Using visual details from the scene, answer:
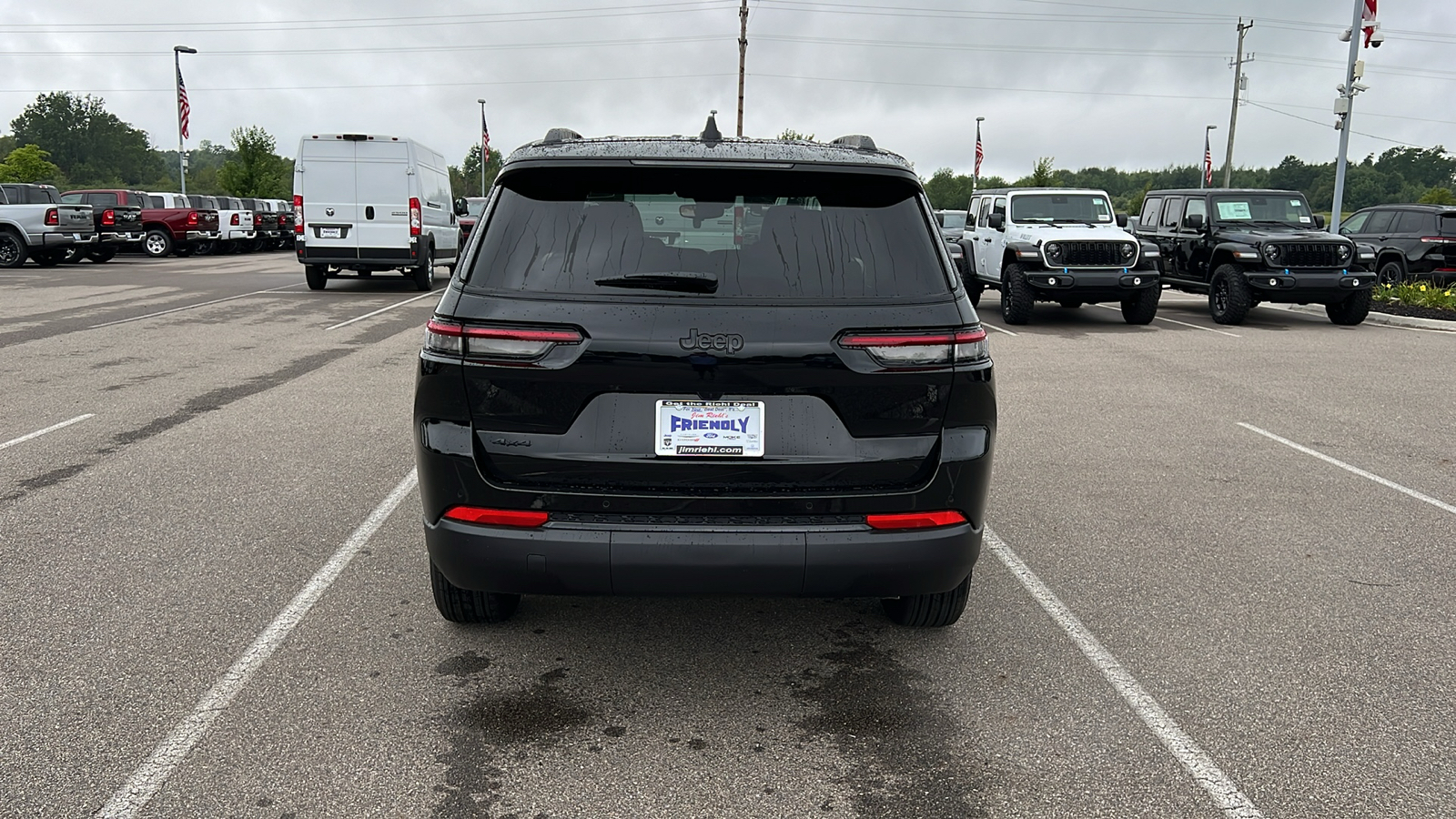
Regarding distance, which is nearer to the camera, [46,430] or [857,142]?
[857,142]

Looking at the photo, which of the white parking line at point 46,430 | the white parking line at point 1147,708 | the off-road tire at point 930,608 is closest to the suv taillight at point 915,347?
the off-road tire at point 930,608

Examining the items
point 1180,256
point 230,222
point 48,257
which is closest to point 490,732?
point 1180,256

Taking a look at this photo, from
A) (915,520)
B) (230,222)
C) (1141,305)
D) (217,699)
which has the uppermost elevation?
(230,222)

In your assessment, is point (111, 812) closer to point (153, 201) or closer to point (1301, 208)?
point (1301, 208)

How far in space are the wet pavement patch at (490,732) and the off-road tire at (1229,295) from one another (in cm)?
1512

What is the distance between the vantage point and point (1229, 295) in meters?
16.3

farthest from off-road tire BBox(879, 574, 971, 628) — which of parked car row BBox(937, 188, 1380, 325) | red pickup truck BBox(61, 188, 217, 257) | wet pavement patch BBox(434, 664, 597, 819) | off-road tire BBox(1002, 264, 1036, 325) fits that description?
red pickup truck BBox(61, 188, 217, 257)

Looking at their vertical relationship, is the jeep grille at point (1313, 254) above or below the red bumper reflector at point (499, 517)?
above

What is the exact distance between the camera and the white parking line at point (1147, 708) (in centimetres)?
300

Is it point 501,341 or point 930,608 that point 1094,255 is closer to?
point 930,608

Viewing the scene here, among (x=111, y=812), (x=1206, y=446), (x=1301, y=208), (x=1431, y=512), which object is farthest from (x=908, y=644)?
(x=1301, y=208)

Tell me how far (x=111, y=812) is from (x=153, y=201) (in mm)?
36101

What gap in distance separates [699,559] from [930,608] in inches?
49.5

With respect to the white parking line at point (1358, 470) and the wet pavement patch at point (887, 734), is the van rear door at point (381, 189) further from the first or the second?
the wet pavement patch at point (887, 734)
